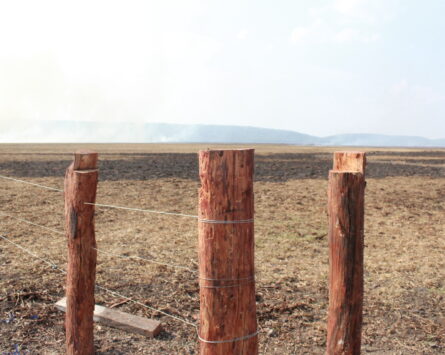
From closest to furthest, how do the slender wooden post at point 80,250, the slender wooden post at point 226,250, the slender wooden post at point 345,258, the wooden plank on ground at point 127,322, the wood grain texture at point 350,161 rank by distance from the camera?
the slender wooden post at point 226,250 → the slender wooden post at point 345,258 → the wood grain texture at point 350,161 → the slender wooden post at point 80,250 → the wooden plank on ground at point 127,322

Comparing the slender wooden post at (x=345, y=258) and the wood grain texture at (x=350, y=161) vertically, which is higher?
the wood grain texture at (x=350, y=161)

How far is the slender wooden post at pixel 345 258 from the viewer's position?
279 centimetres

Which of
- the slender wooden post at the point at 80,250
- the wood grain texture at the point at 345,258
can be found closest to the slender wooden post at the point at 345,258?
the wood grain texture at the point at 345,258

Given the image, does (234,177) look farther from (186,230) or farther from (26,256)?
(186,230)

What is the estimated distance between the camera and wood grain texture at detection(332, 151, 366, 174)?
9.87ft

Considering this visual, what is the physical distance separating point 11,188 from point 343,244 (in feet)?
42.5

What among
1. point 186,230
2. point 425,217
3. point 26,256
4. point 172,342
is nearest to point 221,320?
point 172,342

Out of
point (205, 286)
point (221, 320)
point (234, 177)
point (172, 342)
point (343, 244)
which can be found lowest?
point (172, 342)

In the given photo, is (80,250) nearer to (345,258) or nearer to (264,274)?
(345,258)

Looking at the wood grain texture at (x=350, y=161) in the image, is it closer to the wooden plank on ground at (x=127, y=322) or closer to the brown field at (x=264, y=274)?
the brown field at (x=264, y=274)

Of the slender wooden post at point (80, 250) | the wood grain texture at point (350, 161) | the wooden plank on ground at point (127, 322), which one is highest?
the wood grain texture at point (350, 161)

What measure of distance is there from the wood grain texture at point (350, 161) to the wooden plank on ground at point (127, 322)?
2.42 m

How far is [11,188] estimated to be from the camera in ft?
45.2

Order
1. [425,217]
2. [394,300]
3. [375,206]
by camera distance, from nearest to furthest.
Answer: [394,300]
[425,217]
[375,206]
